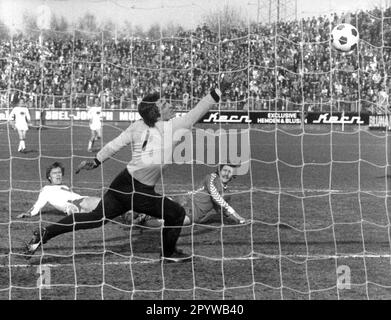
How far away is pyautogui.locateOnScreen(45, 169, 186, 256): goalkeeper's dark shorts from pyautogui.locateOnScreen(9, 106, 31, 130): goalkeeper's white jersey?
1408cm

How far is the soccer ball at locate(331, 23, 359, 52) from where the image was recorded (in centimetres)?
936

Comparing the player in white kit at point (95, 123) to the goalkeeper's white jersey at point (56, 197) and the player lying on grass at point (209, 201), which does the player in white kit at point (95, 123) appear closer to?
the goalkeeper's white jersey at point (56, 197)

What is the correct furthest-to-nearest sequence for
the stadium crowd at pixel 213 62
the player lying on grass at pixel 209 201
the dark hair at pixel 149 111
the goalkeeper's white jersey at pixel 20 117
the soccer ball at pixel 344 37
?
the goalkeeper's white jersey at pixel 20 117, the stadium crowd at pixel 213 62, the soccer ball at pixel 344 37, the player lying on grass at pixel 209 201, the dark hair at pixel 149 111

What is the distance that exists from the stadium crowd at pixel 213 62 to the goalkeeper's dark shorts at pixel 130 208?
3608 mm

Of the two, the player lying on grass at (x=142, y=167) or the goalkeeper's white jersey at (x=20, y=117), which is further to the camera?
the goalkeeper's white jersey at (x=20, y=117)

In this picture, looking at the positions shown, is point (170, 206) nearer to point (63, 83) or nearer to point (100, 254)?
point (100, 254)

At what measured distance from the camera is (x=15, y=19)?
7.88 metres

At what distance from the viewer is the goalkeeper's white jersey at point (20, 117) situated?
67.8 ft

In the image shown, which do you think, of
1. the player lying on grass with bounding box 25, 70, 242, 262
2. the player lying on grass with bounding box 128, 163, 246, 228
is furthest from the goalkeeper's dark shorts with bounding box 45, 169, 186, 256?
the player lying on grass with bounding box 128, 163, 246, 228

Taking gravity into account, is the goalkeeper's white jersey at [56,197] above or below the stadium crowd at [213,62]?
below

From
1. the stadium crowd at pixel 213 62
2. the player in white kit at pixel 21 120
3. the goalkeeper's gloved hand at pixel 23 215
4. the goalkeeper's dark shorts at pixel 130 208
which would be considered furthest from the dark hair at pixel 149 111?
the player in white kit at pixel 21 120

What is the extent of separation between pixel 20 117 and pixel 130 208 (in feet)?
47.9

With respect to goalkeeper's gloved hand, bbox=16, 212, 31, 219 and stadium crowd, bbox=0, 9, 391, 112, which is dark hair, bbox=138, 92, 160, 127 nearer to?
goalkeeper's gloved hand, bbox=16, 212, 31, 219
